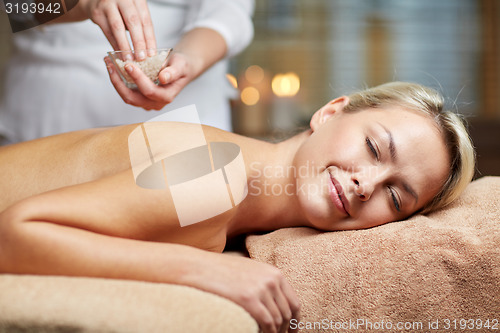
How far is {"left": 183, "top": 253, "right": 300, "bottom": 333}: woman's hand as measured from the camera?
0.74 m

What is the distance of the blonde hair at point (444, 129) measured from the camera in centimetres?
115

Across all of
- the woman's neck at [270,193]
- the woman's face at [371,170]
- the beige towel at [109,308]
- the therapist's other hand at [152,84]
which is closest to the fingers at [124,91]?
the therapist's other hand at [152,84]

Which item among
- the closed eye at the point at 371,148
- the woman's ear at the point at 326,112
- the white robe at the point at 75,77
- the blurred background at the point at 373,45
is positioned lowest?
the blurred background at the point at 373,45

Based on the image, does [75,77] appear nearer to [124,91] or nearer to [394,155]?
[124,91]

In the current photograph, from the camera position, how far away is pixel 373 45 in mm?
4488

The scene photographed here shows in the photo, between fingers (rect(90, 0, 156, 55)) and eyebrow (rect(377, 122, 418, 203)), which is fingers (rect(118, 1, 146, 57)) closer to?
fingers (rect(90, 0, 156, 55))

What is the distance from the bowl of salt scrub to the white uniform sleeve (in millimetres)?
431

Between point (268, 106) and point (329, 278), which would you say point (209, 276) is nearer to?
point (329, 278)

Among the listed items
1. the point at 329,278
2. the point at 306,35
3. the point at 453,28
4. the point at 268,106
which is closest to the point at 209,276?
the point at 329,278

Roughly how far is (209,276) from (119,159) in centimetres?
41

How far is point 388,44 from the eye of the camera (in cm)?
447

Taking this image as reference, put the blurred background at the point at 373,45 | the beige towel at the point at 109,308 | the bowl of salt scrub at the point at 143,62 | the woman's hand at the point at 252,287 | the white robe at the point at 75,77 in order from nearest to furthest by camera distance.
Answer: the beige towel at the point at 109,308 < the woman's hand at the point at 252,287 < the bowl of salt scrub at the point at 143,62 < the white robe at the point at 75,77 < the blurred background at the point at 373,45

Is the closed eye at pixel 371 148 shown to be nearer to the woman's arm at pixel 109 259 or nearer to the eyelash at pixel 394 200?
the eyelash at pixel 394 200

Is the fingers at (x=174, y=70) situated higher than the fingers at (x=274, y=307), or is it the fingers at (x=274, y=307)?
the fingers at (x=174, y=70)
